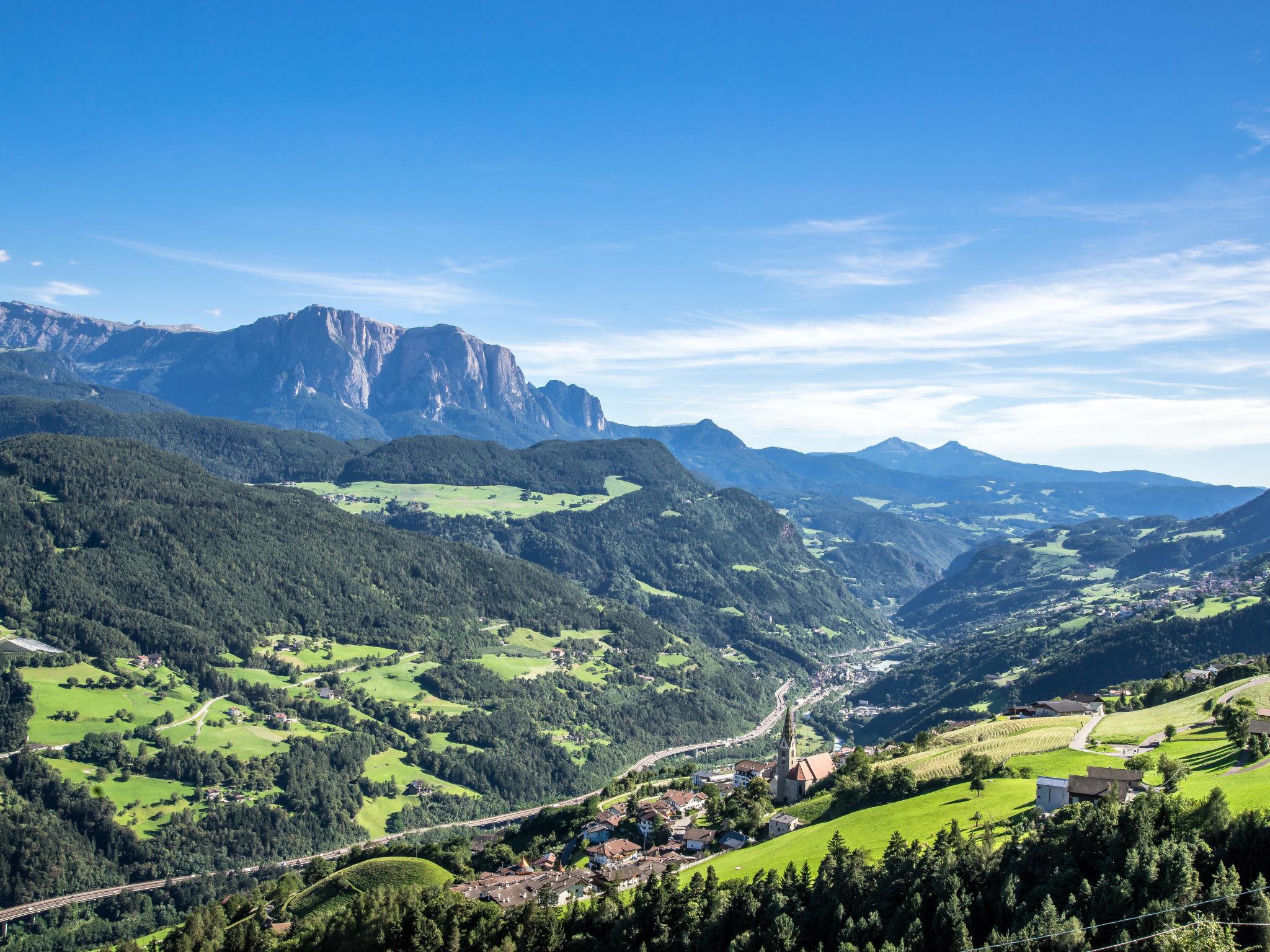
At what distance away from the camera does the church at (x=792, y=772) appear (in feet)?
272

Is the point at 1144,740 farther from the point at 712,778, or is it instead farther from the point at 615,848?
the point at 712,778

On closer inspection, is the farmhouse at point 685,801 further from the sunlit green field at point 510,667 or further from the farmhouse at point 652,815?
the sunlit green field at point 510,667

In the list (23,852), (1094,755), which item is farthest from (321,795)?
(1094,755)

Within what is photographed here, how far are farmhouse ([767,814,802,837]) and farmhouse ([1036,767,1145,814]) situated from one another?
2182cm

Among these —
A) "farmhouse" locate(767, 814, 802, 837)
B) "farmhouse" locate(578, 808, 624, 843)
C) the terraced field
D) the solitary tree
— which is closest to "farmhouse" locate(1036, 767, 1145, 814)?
the solitary tree

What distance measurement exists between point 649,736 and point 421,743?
47.0 m

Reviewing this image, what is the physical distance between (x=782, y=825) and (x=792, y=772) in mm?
11814

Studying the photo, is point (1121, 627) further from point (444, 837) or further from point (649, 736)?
point (444, 837)

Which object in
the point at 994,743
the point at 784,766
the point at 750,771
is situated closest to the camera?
the point at 994,743

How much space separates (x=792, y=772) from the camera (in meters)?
83.9

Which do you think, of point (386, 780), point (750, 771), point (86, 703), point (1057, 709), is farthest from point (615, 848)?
point (86, 703)

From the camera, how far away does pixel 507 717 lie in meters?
170

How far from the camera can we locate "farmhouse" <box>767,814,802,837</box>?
71.9 meters

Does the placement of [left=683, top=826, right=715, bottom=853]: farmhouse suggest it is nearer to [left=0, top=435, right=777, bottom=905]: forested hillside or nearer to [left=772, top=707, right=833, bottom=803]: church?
[left=772, top=707, right=833, bottom=803]: church
